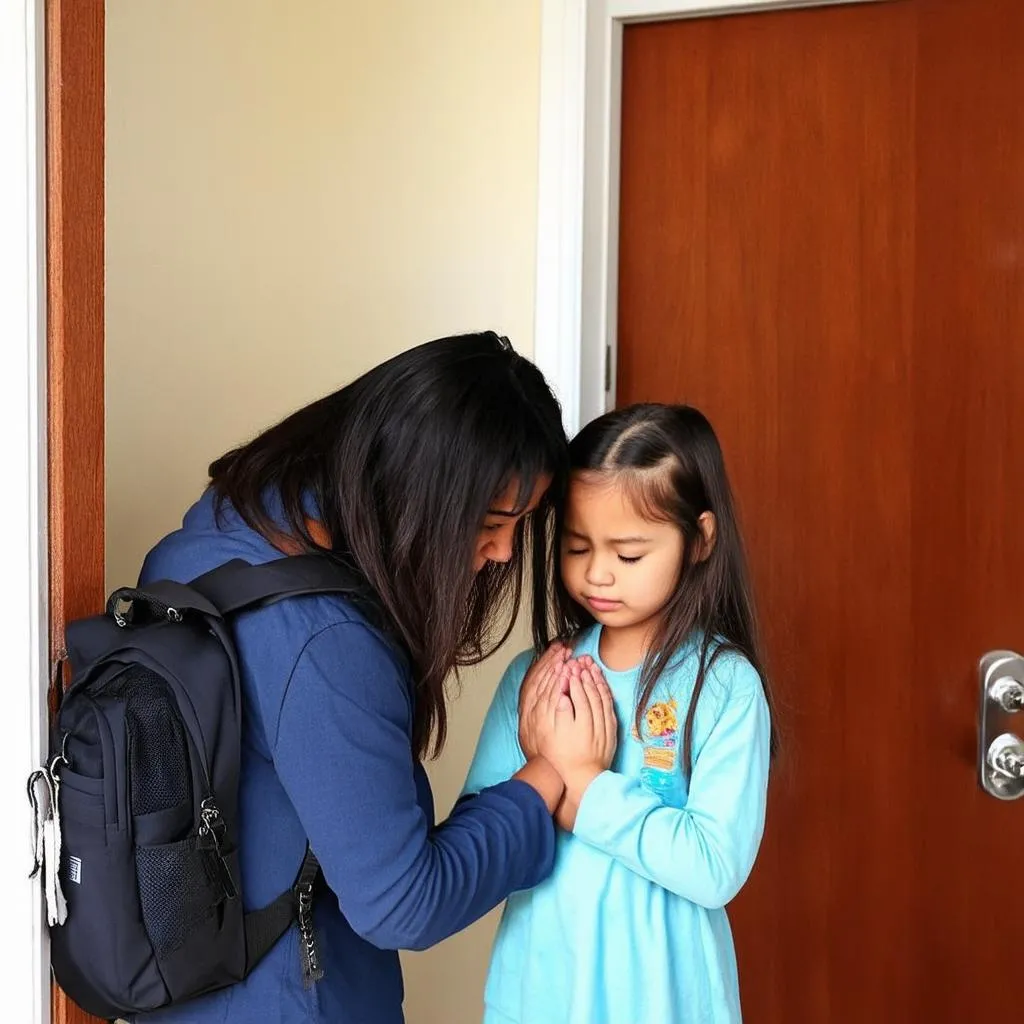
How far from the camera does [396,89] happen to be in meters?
1.76

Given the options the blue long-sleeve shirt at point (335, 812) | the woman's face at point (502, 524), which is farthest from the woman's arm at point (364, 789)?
the woman's face at point (502, 524)

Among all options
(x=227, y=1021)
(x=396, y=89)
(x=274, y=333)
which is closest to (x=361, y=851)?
(x=227, y=1021)

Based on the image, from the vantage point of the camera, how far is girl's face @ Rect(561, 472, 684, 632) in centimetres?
116

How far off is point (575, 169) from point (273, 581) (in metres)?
0.93

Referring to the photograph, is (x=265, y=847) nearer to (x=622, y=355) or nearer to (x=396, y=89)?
(x=622, y=355)

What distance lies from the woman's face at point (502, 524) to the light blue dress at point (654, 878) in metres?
0.25

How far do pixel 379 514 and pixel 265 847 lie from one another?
32 cm

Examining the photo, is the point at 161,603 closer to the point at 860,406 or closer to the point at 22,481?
the point at 22,481

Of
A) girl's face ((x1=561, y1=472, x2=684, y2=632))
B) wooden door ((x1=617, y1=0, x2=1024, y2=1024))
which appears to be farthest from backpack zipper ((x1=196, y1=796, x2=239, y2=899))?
wooden door ((x1=617, y1=0, x2=1024, y2=1024))

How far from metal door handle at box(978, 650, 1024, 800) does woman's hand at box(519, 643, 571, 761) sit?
73 cm

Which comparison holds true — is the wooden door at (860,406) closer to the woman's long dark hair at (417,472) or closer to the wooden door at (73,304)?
the woman's long dark hair at (417,472)

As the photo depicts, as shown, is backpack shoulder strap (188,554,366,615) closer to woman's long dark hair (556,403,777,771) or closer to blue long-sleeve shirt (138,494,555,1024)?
Result: blue long-sleeve shirt (138,494,555,1024)

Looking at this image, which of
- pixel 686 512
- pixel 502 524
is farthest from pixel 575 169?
pixel 502 524

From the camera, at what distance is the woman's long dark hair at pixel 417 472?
3.19 feet
